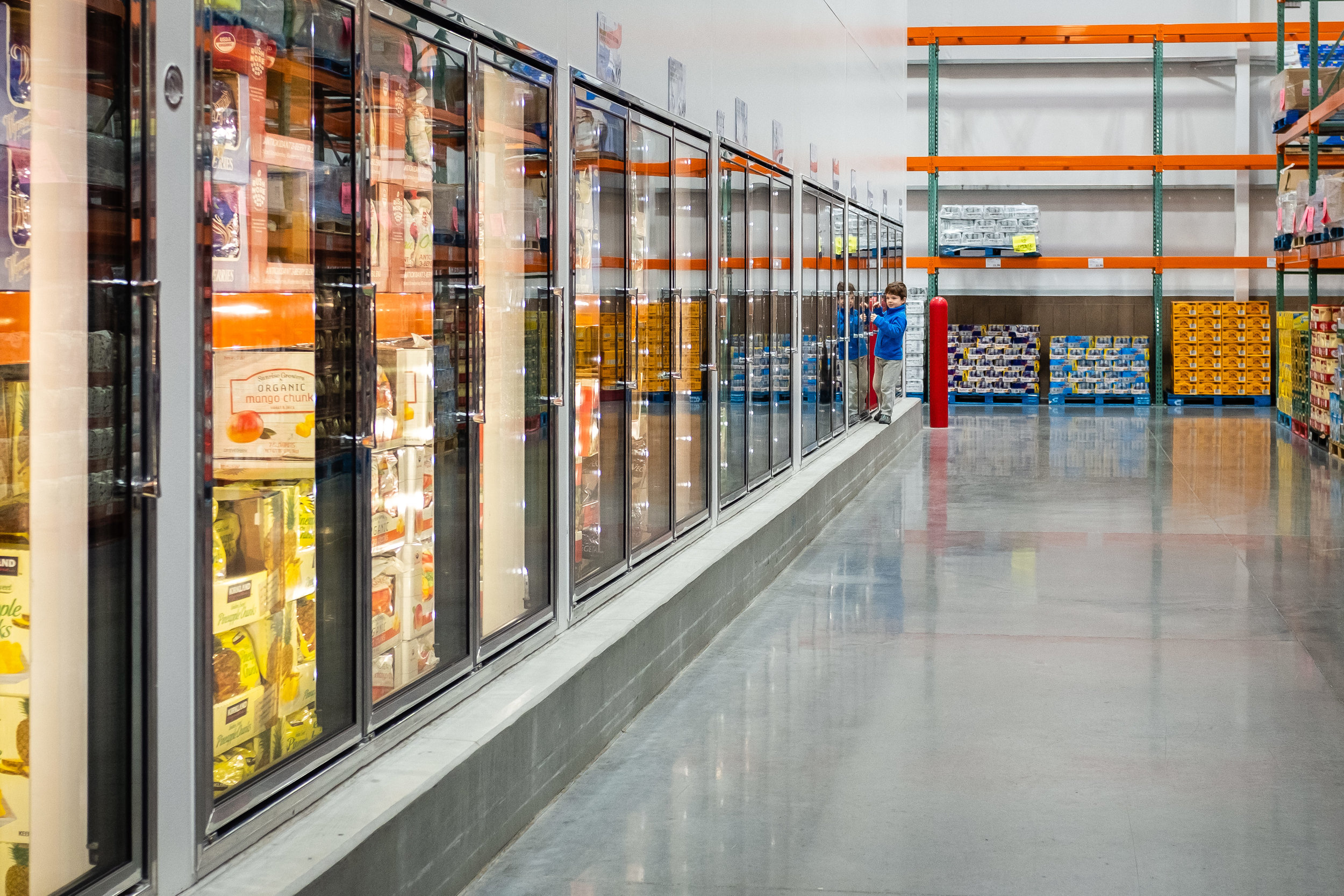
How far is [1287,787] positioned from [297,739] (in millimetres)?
3274

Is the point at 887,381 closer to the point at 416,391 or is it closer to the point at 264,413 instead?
the point at 416,391

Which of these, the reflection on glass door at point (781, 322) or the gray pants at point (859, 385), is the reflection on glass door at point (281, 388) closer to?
the reflection on glass door at point (781, 322)

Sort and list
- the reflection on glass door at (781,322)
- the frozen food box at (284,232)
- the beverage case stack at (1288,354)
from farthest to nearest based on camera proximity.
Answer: the beverage case stack at (1288,354) < the reflection on glass door at (781,322) < the frozen food box at (284,232)

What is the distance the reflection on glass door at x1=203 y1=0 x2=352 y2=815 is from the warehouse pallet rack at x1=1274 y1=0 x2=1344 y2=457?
13667mm

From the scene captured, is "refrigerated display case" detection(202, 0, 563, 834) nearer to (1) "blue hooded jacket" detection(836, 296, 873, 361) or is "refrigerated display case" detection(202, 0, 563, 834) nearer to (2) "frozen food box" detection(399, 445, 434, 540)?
(2) "frozen food box" detection(399, 445, 434, 540)

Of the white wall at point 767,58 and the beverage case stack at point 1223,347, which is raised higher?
the white wall at point 767,58

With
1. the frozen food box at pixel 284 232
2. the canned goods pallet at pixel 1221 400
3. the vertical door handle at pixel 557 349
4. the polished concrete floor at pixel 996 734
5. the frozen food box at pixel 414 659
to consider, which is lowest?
the polished concrete floor at pixel 996 734

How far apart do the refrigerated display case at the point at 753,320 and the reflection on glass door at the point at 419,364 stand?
3.71 metres

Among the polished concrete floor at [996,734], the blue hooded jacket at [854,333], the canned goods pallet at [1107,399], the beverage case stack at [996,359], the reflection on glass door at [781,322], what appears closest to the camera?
the polished concrete floor at [996,734]

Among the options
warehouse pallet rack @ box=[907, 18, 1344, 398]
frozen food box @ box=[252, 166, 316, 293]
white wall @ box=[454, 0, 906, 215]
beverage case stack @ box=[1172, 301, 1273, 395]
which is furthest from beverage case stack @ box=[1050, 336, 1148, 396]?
frozen food box @ box=[252, 166, 316, 293]

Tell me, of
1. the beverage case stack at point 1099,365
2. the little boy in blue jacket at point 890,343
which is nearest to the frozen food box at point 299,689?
the little boy in blue jacket at point 890,343

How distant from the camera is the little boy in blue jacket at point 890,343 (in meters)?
15.5

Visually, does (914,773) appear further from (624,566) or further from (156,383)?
(156,383)

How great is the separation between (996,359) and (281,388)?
20.1 meters
